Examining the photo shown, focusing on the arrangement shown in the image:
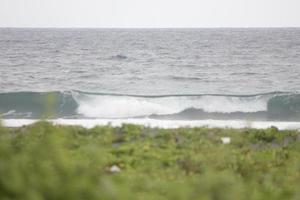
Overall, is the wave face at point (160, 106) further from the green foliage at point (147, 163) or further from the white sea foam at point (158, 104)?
the green foliage at point (147, 163)

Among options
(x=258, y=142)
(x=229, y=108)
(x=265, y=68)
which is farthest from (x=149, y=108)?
(x=265, y=68)

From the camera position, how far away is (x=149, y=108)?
21.5 m

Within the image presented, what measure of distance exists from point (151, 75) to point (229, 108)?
1261 cm

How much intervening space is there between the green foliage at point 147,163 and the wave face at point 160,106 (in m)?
9.35

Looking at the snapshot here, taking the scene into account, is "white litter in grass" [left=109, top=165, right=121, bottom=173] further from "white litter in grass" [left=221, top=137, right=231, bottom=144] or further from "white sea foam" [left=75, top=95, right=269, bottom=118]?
"white sea foam" [left=75, top=95, right=269, bottom=118]

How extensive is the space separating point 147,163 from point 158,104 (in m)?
14.1

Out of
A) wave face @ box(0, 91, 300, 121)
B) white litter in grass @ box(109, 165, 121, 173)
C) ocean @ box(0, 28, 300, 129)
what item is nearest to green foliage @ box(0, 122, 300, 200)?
white litter in grass @ box(109, 165, 121, 173)

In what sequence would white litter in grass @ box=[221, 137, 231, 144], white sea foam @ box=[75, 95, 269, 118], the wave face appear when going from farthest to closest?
white sea foam @ box=[75, 95, 269, 118] < the wave face < white litter in grass @ box=[221, 137, 231, 144]

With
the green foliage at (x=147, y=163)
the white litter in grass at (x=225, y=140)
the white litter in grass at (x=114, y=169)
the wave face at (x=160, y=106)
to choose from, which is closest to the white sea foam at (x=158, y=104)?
the wave face at (x=160, y=106)

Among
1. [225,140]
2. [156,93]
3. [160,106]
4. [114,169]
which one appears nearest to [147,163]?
[114,169]

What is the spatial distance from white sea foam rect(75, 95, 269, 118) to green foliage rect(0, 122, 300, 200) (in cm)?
980

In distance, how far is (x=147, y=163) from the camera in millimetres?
8320

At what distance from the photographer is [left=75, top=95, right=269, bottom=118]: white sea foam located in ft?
68.9

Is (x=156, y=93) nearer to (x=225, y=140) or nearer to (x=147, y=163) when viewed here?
(x=225, y=140)
